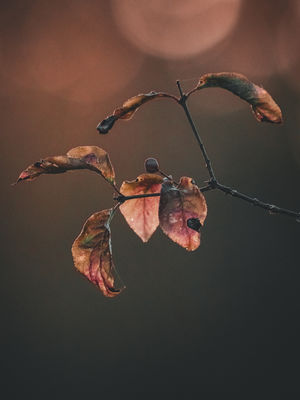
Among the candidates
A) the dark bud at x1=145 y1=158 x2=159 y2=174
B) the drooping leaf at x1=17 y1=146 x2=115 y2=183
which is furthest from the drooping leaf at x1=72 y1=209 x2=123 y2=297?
the dark bud at x1=145 y1=158 x2=159 y2=174

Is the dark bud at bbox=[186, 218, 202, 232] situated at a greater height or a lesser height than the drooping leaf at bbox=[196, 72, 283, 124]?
lesser

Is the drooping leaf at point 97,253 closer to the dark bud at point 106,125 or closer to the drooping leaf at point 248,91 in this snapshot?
the dark bud at point 106,125

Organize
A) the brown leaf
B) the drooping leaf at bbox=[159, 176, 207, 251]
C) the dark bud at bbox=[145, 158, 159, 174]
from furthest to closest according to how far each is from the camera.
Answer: the dark bud at bbox=[145, 158, 159, 174] → the brown leaf → the drooping leaf at bbox=[159, 176, 207, 251]

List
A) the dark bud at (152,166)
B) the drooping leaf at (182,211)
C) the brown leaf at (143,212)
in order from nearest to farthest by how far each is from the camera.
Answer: the drooping leaf at (182,211)
the brown leaf at (143,212)
the dark bud at (152,166)

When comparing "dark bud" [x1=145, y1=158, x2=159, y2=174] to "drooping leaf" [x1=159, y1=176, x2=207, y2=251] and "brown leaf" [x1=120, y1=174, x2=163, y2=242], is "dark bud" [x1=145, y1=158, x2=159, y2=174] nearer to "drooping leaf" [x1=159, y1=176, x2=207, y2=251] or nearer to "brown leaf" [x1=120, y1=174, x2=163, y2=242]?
"brown leaf" [x1=120, y1=174, x2=163, y2=242]

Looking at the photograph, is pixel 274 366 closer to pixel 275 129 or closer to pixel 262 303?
pixel 262 303

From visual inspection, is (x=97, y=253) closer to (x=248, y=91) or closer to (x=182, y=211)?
(x=182, y=211)

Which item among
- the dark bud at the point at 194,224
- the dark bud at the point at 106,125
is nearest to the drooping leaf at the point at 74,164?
the dark bud at the point at 106,125
